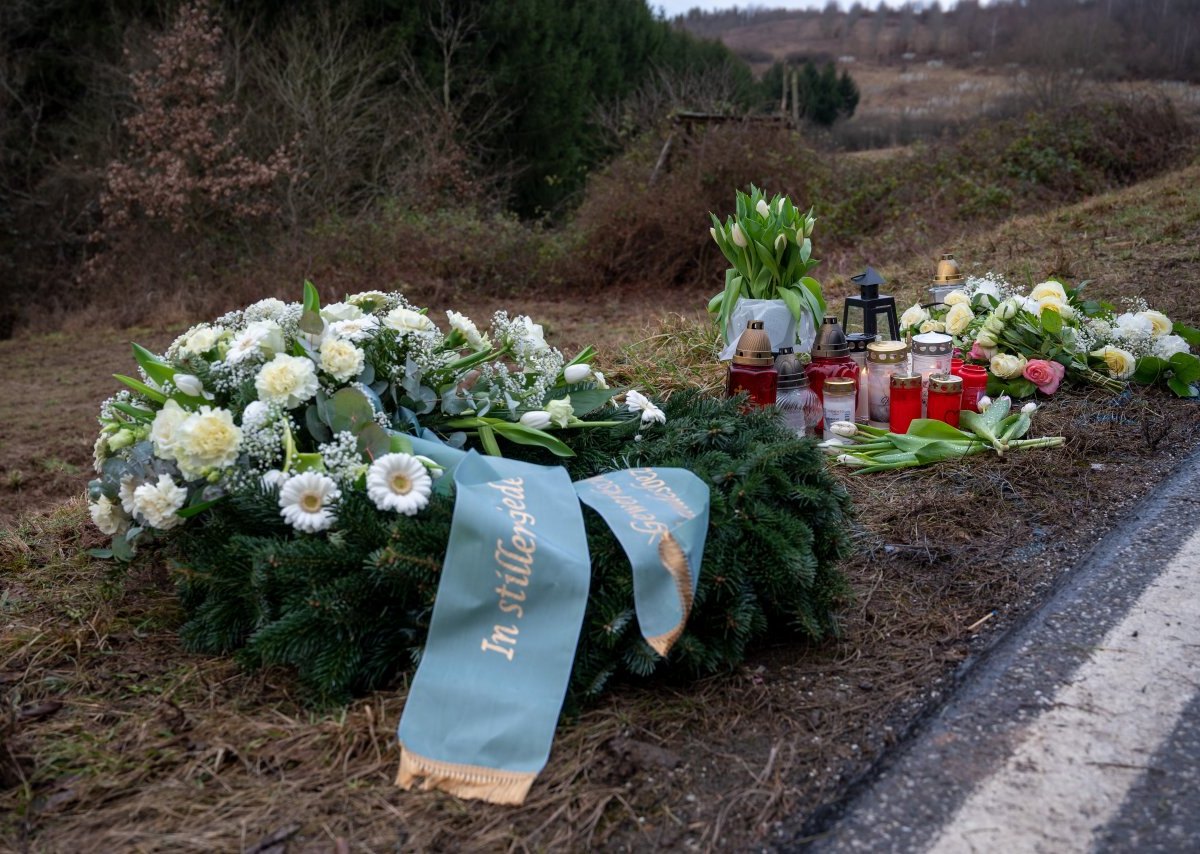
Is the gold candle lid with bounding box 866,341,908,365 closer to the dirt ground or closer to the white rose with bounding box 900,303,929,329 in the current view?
the dirt ground

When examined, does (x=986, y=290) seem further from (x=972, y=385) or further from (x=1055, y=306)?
(x=972, y=385)

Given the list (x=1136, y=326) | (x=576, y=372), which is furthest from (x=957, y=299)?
(x=576, y=372)

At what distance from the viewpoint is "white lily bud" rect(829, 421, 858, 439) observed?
3705 millimetres

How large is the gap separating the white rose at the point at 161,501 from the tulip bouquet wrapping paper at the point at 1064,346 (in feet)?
10.3

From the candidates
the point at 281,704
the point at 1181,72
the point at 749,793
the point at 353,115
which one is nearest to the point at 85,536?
the point at 281,704

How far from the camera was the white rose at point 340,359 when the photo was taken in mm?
2555

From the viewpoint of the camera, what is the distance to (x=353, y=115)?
12.3 metres

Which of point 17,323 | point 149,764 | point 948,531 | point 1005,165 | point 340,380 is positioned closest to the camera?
point 149,764

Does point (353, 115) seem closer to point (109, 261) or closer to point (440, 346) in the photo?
point (109, 261)

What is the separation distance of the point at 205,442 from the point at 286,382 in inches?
9.3

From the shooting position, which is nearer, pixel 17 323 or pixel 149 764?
pixel 149 764

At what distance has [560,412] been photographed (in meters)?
2.91

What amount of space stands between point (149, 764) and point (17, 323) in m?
12.0

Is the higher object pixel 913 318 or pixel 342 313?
pixel 342 313
